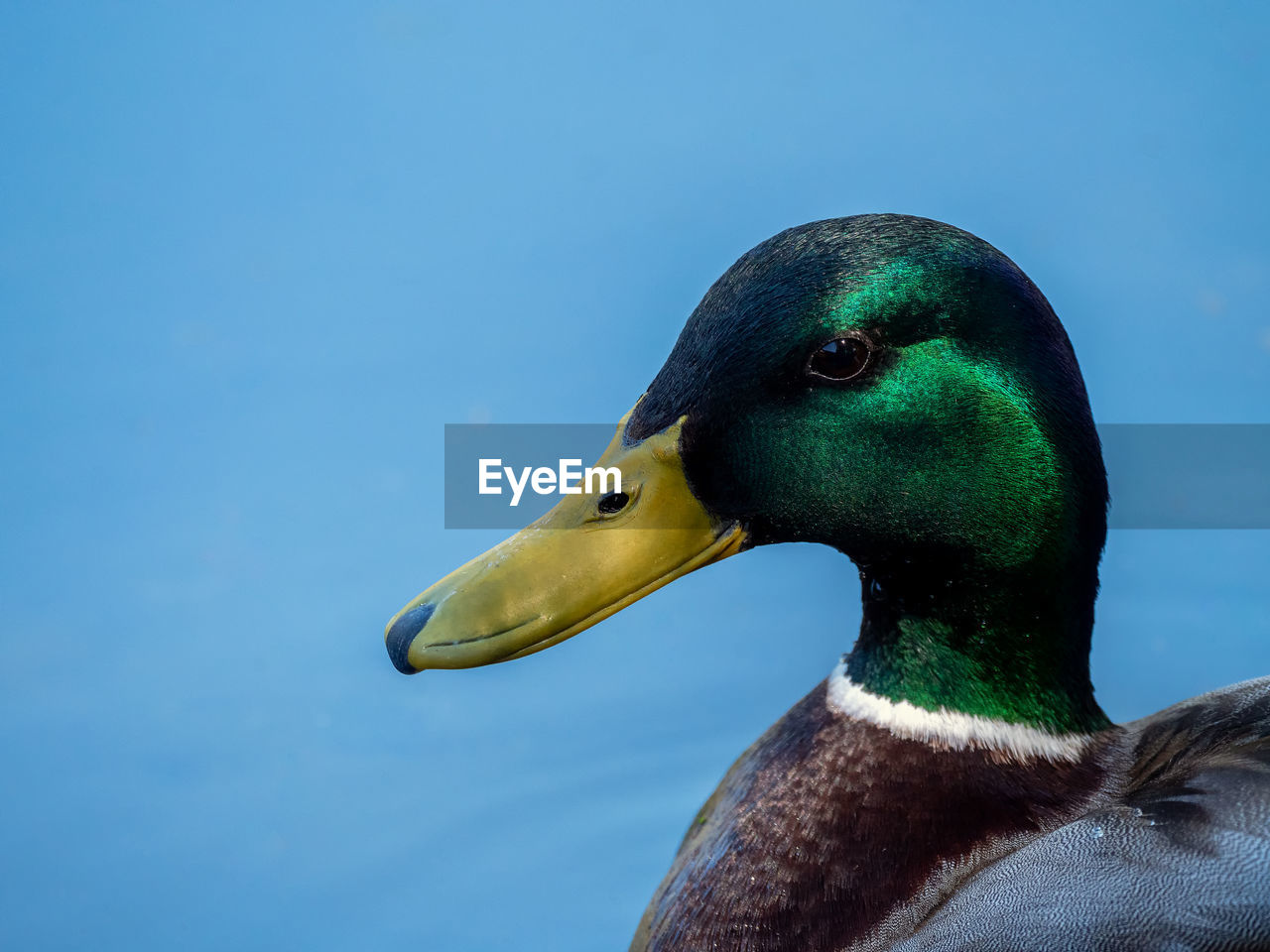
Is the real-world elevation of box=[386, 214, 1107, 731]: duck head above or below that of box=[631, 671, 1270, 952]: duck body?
above

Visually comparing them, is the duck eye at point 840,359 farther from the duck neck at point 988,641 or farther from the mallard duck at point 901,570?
the duck neck at point 988,641

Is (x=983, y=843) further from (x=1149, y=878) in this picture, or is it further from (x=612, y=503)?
(x=612, y=503)

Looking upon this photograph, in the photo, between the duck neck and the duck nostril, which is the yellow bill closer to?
the duck nostril

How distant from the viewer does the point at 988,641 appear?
4.98ft

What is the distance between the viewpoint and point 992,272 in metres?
1.42

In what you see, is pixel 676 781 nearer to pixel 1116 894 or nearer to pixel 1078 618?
pixel 1078 618

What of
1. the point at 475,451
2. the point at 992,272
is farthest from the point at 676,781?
the point at 992,272

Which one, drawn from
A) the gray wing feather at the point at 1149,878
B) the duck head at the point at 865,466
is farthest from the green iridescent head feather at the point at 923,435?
the gray wing feather at the point at 1149,878

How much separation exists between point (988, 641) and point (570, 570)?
0.46 m

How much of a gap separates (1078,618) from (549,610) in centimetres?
58

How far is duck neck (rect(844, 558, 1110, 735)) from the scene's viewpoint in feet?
4.89

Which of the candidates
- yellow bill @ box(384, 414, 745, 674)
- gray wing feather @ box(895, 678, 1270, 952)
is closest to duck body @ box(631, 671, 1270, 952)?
gray wing feather @ box(895, 678, 1270, 952)

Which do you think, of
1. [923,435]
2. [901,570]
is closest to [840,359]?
[923,435]

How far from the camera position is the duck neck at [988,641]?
149 cm
